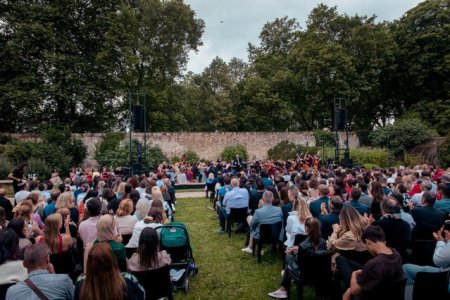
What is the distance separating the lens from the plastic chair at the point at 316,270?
3.71 m

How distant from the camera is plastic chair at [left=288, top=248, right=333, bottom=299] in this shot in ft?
12.2

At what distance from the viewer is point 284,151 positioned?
2405 cm

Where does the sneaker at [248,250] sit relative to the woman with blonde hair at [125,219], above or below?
below

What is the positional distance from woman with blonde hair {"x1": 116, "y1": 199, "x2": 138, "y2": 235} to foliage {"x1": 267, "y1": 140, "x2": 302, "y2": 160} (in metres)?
19.2

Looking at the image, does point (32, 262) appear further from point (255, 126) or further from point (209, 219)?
point (255, 126)

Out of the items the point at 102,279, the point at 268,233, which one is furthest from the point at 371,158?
the point at 102,279

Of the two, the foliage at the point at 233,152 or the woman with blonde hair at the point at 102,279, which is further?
the foliage at the point at 233,152

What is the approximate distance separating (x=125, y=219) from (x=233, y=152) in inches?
751

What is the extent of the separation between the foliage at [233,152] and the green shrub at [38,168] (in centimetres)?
1124

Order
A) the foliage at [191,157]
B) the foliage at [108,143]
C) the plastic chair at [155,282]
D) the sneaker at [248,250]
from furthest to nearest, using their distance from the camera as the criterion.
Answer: the foliage at [191,157] < the foliage at [108,143] < the sneaker at [248,250] < the plastic chair at [155,282]

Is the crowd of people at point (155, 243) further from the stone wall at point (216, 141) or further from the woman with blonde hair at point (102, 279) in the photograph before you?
the stone wall at point (216, 141)

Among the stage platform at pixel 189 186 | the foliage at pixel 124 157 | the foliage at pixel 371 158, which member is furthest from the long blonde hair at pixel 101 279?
the foliage at pixel 371 158

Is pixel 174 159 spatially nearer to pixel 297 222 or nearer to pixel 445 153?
pixel 445 153

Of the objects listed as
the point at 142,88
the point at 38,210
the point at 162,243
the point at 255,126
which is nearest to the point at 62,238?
the point at 162,243
